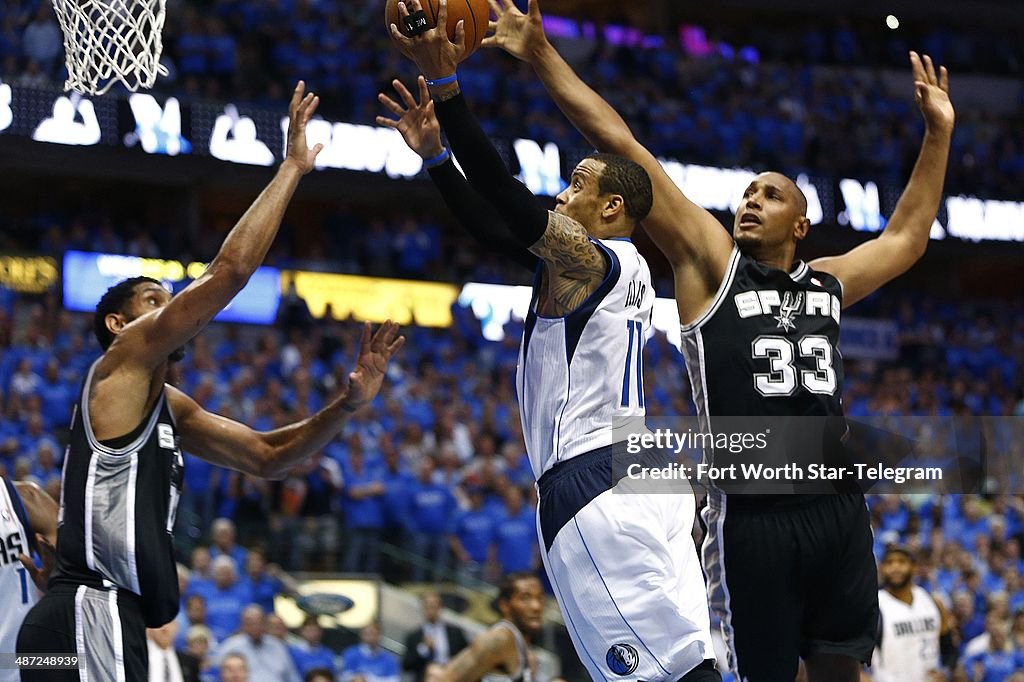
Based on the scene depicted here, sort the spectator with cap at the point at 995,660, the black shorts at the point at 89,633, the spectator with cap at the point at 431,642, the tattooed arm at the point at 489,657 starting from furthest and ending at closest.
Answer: the spectator with cap at the point at 995,660 → the spectator with cap at the point at 431,642 → the tattooed arm at the point at 489,657 → the black shorts at the point at 89,633

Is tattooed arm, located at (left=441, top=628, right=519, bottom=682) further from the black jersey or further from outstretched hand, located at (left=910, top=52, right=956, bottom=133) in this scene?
outstretched hand, located at (left=910, top=52, right=956, bottom=133)

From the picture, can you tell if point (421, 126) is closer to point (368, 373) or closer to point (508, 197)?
point (508, 197)

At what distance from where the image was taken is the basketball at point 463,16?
451 centimetres

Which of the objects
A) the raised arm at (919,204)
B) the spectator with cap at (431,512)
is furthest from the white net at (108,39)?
the spectator with cap at (431,512)

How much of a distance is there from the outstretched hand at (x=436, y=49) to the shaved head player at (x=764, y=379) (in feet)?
1.46

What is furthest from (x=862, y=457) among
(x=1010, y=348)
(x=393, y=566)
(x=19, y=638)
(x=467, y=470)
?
(x=1010, y=348)

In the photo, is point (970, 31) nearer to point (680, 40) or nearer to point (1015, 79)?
point (1015, 79)

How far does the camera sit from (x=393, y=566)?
11695 mm

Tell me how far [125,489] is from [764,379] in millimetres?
2112

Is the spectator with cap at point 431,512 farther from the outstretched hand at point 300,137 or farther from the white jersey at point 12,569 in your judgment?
the outstretched hand at point 300,137

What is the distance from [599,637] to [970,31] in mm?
26846

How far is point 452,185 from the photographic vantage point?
14.7 feet

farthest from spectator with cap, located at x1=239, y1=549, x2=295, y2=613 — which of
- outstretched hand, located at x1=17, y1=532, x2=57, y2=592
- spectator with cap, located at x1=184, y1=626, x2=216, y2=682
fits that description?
outstretched hand, located at x1=17, y1=532, x2=57, y2=592

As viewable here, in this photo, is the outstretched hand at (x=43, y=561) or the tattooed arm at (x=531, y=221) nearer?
the tattooed arm at (x=531, y=221)
